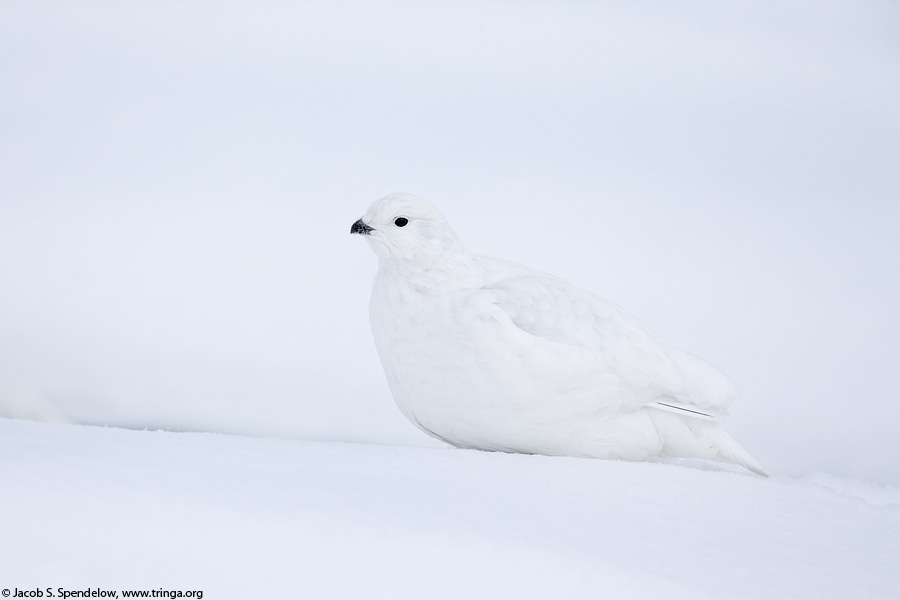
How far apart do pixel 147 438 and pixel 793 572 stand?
5.90ft

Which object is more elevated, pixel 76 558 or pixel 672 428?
pixel 672 428

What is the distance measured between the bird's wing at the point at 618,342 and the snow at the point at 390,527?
46cm

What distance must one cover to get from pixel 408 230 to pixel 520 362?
0.64m

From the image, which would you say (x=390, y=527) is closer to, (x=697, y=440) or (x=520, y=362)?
(x=520, y=362)

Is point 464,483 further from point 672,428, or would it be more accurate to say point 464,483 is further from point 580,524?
point 672,428

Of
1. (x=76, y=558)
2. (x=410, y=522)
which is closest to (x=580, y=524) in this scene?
(x=410, y=522)

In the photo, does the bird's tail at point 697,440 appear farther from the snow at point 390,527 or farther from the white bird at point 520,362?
the snow at point 390,527

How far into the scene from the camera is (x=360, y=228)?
9.43 ft

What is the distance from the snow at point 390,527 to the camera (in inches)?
67.7

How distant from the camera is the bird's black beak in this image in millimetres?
2865

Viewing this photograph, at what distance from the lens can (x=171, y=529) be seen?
177cm

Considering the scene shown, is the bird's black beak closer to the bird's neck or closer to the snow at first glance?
the bird's neck

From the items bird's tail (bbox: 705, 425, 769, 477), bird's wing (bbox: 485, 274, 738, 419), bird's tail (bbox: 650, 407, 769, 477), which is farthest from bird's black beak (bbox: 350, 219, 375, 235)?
bird's tail (bbox: 705, 425, 769, 477)

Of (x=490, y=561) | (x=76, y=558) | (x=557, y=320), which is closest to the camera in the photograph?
(x=76, y=558)
